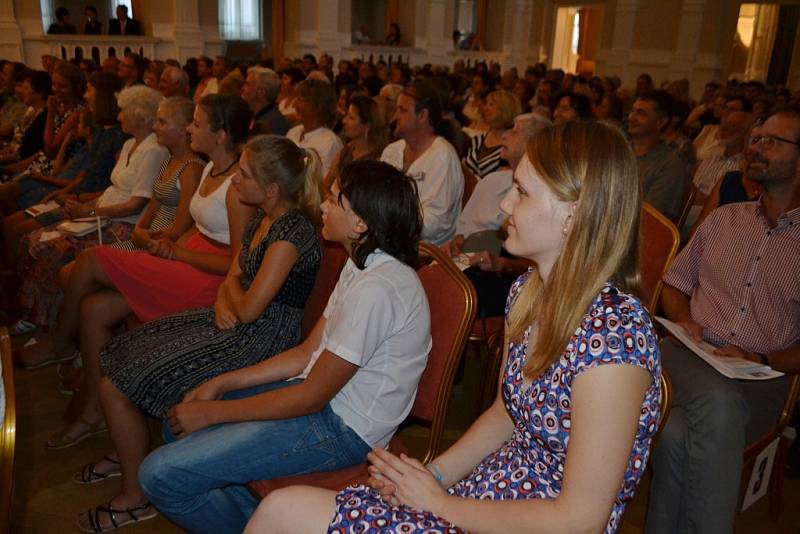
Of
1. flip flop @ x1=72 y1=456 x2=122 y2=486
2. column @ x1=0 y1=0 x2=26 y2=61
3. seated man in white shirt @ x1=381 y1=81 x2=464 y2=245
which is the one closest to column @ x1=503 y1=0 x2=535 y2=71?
column @ x1=0 y1=0 x2=26 y2=61

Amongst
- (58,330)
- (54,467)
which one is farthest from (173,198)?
(54,467)

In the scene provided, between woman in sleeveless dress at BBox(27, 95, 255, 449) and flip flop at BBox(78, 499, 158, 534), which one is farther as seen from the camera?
woman in sleeveless dress at BBox(27, 95, 255, 449)

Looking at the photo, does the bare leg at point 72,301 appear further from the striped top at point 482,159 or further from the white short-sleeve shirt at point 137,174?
the striped top at point 482,159

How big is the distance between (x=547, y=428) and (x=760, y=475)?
1.28 metres

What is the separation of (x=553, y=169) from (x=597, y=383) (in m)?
0.39

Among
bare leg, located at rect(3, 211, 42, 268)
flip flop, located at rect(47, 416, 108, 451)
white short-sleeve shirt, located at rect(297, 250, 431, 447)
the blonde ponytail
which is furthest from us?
bare leg, located at rect(3, 211, 42, 268)

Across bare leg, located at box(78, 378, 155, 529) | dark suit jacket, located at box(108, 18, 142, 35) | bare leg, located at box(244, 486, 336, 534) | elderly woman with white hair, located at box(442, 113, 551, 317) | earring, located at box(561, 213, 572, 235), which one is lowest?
bare leg, located at box(78, 378, 155, 529)

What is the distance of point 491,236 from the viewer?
122 inches

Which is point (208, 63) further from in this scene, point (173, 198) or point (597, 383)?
point (597, 383)

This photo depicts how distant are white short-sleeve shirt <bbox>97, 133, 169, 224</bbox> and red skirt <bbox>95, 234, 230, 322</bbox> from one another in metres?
0.91

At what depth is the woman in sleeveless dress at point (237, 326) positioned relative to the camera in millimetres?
2162

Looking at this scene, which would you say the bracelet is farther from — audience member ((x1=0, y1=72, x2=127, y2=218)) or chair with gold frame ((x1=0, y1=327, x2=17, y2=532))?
audience member ((x1=0, y1=72, x2=127, y2=218))

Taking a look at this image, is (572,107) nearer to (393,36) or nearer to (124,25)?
(124,25)

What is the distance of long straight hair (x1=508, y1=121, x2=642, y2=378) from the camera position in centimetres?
119
